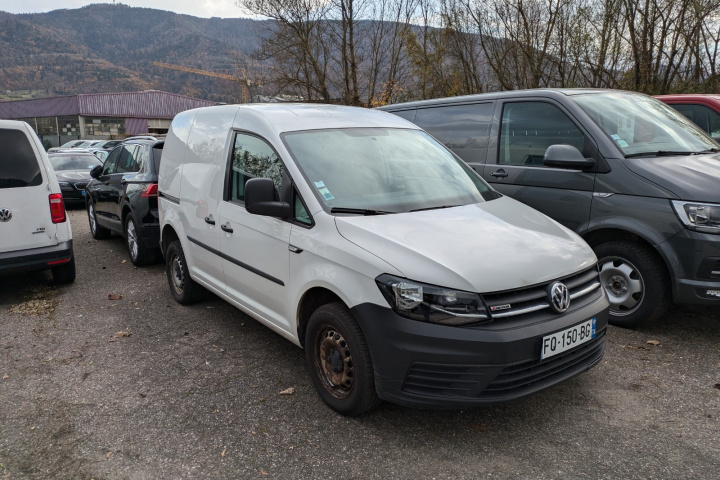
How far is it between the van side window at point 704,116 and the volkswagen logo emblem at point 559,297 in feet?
15.1

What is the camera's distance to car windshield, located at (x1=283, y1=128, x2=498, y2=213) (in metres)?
3.51

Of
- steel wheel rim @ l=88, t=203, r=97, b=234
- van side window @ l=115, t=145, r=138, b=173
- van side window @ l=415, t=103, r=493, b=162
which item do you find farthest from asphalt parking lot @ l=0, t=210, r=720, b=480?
steel wheel rim @ l=88, t=203, r=97, b=234

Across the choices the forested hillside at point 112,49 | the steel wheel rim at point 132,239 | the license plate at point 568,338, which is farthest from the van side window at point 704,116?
the forested hillside at point 112,49

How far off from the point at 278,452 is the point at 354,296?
3.11 feet

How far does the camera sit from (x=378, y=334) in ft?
9.43

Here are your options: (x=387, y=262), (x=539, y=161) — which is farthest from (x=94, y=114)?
(x=387, y=262)

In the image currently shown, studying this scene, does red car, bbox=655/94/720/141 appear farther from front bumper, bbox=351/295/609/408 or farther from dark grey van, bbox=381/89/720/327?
front bumper, bbox=351/295/609/408

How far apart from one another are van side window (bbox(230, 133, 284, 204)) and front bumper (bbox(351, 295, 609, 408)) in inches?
52.7

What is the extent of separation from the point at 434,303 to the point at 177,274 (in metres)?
3.58

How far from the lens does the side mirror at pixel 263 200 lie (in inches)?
135

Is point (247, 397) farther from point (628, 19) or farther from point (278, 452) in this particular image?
point (628, 19)

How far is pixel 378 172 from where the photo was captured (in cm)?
376

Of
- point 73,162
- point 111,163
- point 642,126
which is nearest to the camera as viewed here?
point 642,126

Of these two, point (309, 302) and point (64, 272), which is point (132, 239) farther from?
point (309, 302)
